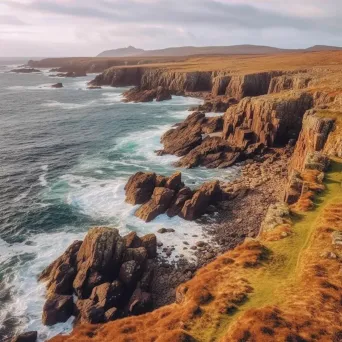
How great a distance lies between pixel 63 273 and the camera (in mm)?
36625

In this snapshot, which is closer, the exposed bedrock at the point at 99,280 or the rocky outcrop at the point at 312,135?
the exposed bedrock at the point at 99,280

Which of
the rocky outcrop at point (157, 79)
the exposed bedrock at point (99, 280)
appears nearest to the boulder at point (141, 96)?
the rocky outcrop at point (157, 79)

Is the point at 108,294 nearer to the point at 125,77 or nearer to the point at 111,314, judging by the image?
the point at 111,314

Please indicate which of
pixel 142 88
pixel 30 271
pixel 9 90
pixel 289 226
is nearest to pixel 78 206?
pixel 30 271

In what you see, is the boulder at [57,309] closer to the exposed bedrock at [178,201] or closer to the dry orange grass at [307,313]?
the exposed bedrock at [178,201]

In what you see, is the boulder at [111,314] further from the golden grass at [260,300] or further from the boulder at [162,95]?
the boulder at [162,95]

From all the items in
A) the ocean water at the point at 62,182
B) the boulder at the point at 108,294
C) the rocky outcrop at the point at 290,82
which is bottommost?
the ocean water at the point at 62,182

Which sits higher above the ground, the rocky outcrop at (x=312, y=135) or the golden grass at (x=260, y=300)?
the rocky outcrop at (x=312, y=135)

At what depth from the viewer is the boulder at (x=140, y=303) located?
32.8 metres

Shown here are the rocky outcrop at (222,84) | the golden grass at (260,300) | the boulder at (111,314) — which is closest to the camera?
the golden grass at (260,300)

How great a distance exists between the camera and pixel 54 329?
32.4m

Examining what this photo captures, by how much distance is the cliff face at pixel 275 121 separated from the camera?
7206cm

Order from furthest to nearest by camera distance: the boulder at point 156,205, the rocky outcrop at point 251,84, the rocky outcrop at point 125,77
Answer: the rocky outcrop at point 125,77
the rocky outcrop at point 251,84
the boulder at point 156,205

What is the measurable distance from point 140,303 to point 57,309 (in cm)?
800
